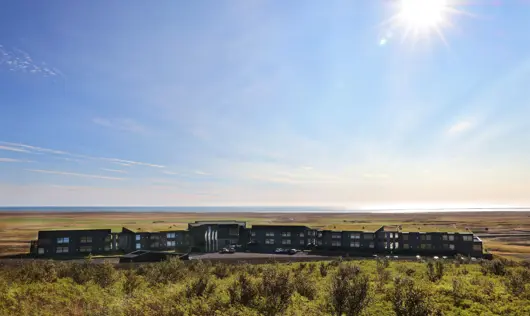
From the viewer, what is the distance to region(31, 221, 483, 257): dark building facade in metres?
86.2

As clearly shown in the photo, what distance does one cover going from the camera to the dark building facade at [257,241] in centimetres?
8625

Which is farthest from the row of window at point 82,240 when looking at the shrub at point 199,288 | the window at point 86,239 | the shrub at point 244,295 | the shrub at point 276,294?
the shrub at point 276,294

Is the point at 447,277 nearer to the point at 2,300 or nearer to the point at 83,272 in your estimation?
the point at 83,272

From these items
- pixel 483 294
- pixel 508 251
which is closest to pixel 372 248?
pixel 508 251

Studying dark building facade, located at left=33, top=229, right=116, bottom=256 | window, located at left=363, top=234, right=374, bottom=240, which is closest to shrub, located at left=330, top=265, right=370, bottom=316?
window, located at left=363, top=234, right=374, bottom=240

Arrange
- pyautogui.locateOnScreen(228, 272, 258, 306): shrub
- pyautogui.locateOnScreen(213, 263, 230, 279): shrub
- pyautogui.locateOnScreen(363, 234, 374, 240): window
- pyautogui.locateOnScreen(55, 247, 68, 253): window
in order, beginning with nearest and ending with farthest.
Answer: pyautogui.locateOnScreen(228, 272, 258, 306): shrub
pyautogui.locateOnScreen(213, 263, 230, 279): shrub
pyautogui.locateOnScreen(55, 247, 68, 253): window
pyautogui.locateOnScreen(363, 234, 374, 240): window

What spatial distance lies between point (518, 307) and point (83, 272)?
137 feet

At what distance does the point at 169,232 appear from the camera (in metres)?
98.6

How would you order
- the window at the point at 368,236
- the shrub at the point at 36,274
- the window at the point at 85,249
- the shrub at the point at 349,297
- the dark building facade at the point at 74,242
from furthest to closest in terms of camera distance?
the window at the point at 368,236 → the window at the point at 85,249 → the dark building facade at the point at 74,242 → the shrub at the point at 36,274 → the shrub at the point at 349,297

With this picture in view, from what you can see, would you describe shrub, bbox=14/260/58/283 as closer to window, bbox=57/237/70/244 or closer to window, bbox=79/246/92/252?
window, bbox=57/237/70/244

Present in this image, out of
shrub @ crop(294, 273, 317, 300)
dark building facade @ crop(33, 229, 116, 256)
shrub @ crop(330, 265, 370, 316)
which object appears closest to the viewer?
shrub @ crop(330, 265, 370, 316)

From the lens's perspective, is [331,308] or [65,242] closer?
[331,308]

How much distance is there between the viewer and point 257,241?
10381 cm

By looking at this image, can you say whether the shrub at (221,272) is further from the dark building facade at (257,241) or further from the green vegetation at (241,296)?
the dark building facade at (257,241)
